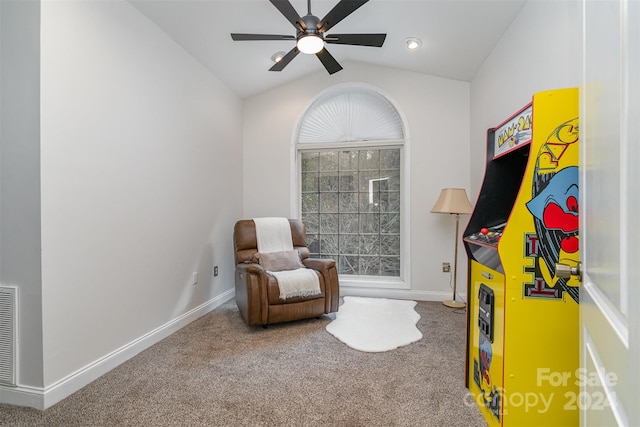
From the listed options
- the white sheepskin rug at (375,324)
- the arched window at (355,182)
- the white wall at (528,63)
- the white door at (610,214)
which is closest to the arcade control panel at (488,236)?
the white door at (610,214)

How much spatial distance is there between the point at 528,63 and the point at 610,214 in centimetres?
214

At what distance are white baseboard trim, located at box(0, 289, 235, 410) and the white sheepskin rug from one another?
1.44m

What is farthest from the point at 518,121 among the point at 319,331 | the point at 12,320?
the point at 12,320

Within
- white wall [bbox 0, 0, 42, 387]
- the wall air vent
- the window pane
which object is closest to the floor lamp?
the window pane

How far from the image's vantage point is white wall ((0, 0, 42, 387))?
167cm

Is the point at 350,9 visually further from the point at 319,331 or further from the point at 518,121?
the point at 319,331

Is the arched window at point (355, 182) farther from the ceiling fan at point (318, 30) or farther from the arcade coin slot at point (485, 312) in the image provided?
the arcade coin slot at point (485, 312)

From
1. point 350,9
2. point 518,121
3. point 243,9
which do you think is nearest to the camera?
point 518,121

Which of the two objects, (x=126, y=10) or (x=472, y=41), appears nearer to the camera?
(x=126, y=10)

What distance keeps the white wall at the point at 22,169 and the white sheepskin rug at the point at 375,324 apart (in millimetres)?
2021

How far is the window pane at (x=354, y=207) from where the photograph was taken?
390cm

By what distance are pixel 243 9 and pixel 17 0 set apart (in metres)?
1.37

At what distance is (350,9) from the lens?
1.85 m

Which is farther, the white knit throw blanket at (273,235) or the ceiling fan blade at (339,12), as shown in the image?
the white knit throw blanket at (273,235)
